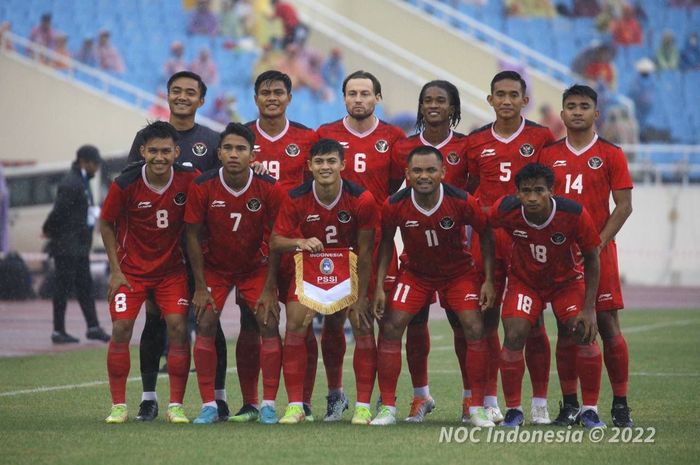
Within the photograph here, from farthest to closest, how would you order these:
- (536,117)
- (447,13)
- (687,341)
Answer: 1. (447,13)
2. (536,117)
3. (687,341)

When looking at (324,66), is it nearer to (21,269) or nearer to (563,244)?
(21,269)

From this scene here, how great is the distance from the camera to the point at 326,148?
936 centimetres

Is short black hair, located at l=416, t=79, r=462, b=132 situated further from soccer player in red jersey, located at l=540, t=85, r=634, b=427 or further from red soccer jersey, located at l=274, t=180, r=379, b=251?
red soccer jersey, located at l=274, t=180, r=379, b=251

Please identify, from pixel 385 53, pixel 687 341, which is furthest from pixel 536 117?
pixel 687 341

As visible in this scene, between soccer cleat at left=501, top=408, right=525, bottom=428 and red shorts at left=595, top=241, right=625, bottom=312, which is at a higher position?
red shorts at left=595, top=241, right=625, bottom=312

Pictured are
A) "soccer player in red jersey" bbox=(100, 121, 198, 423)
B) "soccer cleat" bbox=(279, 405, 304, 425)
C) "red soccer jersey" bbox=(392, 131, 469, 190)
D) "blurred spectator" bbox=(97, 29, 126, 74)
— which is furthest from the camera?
"blurred spectator" bbox=(97, 29, 126, 74)

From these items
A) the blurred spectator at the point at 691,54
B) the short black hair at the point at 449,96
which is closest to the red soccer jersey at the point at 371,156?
the short black hair at the point at 449,96

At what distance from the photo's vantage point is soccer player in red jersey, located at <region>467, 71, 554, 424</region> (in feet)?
32.0

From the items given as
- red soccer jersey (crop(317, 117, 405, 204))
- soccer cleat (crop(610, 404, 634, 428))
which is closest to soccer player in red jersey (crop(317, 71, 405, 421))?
red soccer jersey (crop(317, 117, 405, 204))

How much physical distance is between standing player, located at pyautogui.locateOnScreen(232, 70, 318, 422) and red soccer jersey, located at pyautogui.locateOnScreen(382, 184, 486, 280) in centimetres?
85

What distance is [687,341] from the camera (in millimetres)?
17078

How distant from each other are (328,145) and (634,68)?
89.1 feet

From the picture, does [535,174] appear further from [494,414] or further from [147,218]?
[147,218]

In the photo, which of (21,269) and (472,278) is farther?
(21,269)
